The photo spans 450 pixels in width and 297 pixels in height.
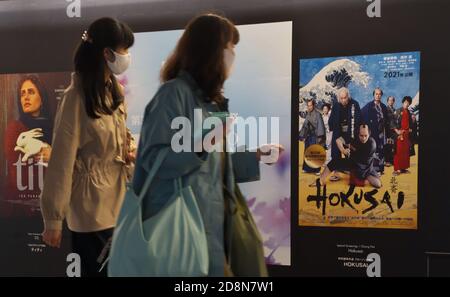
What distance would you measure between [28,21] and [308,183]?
1552 millimetres

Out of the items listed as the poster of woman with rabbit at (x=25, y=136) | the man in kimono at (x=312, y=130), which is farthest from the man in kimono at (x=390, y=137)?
the poster of woman with rabbit at (x=25, y=136)

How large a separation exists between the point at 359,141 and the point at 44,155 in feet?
4.87

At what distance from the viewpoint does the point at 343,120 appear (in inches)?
94.9

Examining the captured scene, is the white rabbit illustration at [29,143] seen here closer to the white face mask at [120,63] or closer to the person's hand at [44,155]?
the person's hand at [44,155]

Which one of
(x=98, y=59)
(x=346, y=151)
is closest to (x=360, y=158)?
(x=346, y=151)

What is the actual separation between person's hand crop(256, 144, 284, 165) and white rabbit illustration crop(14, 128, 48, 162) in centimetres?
105

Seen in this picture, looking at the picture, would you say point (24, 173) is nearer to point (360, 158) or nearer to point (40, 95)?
point (40, 95)

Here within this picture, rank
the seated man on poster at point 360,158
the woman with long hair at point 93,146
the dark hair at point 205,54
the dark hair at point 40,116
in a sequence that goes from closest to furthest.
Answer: the dark hair at point 205,54 < the seated man on poster at point 360,158 < the woman with long hair at point 93,146 < the dark hair at point 40,116

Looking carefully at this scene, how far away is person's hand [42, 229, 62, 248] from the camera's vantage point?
283cm

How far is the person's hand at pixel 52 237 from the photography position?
A: 2.83 meters

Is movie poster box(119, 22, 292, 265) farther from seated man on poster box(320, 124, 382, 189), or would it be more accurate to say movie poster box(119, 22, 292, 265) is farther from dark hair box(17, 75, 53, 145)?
dark hair box(17, 75, 53, 145)

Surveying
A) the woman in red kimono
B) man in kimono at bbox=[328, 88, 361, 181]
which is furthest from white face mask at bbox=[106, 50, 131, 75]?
the woman in red kimono

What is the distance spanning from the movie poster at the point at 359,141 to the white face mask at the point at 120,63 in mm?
796
